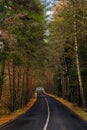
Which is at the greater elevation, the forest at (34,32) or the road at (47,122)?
the forest at (34,32)

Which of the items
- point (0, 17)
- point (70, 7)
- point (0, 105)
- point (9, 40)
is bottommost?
point (0, 105)

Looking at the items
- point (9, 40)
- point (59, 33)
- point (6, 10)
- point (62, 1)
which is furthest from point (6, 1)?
point (59, 33)

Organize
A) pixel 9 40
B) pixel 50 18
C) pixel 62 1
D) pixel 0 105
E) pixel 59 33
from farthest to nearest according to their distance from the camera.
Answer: pixel 50 18 < pixel 0 105 < pixel 59 33 < pixel 62 1 < pixel 9 40

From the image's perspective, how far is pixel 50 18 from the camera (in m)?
39.5

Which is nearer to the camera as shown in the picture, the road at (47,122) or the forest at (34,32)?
the road at (47,122)

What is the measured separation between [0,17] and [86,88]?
21.3 m

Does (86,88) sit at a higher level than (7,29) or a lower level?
lower

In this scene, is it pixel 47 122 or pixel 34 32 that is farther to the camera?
pixel 34 32

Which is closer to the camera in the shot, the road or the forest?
the road

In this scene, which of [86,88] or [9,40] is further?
[86,88]

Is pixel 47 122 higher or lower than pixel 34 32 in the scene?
lower

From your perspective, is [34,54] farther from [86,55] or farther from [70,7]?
[70,7]

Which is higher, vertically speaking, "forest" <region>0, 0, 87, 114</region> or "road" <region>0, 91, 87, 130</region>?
"forest" <region>0, 0, 87, 114</region>

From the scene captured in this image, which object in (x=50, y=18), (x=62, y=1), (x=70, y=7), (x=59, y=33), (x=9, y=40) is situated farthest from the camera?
(x=50, y=18)
